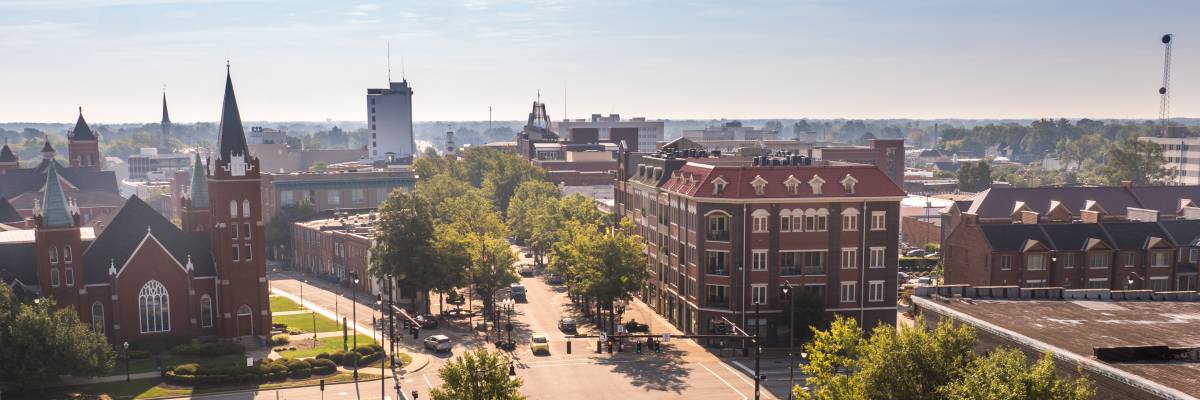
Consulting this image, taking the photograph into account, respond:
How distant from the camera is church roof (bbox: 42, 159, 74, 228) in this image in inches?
3696

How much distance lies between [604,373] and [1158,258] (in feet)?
201

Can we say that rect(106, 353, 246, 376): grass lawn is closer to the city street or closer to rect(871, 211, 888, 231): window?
the city street

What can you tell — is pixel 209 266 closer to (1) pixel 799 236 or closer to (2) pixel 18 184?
(1) pixel 799 236

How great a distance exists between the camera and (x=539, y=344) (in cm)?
9631

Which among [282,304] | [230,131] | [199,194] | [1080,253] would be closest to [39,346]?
[230,131]

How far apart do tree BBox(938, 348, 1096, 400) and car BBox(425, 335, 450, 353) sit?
192 feet

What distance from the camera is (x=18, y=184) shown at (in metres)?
192

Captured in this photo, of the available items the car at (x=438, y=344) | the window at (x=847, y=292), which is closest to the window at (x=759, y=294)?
the window at (x=847, y=292)

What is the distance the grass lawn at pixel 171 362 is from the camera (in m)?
89.9

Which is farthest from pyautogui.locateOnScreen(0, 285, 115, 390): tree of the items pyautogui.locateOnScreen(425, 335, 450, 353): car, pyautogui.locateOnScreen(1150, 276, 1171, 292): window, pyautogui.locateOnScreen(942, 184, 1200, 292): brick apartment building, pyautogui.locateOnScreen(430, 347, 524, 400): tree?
pyautogui.locateOnScreen(1150, 276, 1171, 292): window

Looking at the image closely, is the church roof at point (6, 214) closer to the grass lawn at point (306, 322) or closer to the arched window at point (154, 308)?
the grass lawn at point (306, 322)

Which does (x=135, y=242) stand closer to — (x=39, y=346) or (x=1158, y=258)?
(x=39, y=346)

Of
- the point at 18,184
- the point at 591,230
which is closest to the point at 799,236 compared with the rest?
the point at 591,230

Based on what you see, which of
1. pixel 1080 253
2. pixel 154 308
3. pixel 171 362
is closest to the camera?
pixel 171 362
